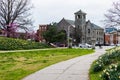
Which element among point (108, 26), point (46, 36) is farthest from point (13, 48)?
point (46, 36)

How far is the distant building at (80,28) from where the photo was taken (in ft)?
434

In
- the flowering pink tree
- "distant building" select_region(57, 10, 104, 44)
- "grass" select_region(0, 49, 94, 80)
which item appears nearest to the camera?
"grass" select_region(0, 49, 94, 80)

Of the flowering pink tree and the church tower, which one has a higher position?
the church tower

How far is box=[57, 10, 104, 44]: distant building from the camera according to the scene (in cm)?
13241

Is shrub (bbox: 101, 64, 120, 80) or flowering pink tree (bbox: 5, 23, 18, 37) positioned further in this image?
flowering pink tree (bbox: 5, 23, 18, 37)

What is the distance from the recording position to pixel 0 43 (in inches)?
2053

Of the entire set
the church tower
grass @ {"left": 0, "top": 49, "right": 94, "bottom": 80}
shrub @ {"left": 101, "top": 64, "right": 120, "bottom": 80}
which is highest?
the church tower

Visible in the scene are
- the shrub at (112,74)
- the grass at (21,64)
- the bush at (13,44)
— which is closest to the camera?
the shrub at (112,74)

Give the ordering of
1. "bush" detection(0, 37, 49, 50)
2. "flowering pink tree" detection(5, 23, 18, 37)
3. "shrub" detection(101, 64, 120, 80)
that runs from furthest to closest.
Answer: "flowering pink tree" detection(5, 23, 18, 37) < "bush" detection(0, 37, 49, 50) < "shrub" detection(101, 64, 120, 80)

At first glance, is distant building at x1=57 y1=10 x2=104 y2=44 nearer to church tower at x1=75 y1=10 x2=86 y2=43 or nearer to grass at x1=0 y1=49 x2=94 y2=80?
church tower at x1=75 y1=10 x2=86 y2=43

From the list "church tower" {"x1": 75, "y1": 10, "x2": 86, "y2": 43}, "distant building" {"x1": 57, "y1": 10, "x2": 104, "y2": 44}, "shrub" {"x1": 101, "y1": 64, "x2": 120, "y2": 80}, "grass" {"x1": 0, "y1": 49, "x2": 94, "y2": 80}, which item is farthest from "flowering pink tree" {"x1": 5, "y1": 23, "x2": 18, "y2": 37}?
"shrub" {"x1": 101, "y1": 64, "x2": 120, "y2": 80}

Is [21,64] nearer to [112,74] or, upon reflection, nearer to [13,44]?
[112,74]

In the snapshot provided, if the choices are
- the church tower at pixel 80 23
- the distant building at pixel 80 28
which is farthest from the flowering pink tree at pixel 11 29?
the church tower at pixel 80 23

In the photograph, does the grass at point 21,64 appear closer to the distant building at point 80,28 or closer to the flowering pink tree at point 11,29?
the flowering pink tree at point 11,29
